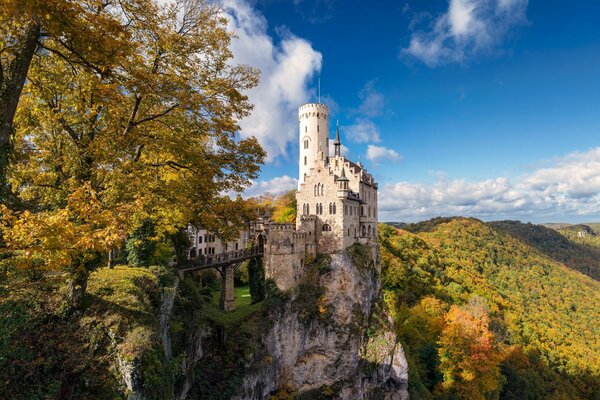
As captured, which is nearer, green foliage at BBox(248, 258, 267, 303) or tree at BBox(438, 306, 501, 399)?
green foliage at BBox(248, 258, 267, 303)

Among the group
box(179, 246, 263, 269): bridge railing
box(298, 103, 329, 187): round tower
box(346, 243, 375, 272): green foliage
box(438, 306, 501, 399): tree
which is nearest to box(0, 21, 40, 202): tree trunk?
box(179, 246, 263, 269): bridge railing

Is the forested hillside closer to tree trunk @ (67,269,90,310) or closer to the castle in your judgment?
the castle

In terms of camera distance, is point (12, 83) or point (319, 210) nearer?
point (12, 83)

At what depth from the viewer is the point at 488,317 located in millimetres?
57125

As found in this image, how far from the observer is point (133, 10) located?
1053 cm

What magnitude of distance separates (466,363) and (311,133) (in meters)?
35.2

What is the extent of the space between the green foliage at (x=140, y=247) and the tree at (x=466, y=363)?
128 feet

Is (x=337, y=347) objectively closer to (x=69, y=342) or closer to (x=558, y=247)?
(x=69, y=342)

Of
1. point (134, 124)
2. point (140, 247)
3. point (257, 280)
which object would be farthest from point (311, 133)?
point (134, 124)

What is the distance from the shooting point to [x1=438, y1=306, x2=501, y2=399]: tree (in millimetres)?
41656

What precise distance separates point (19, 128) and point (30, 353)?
7.06m

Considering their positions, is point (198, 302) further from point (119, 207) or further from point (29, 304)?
point (119, 207)

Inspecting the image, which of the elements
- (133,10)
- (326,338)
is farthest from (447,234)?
(133,10)

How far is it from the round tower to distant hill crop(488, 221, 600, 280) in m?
119
